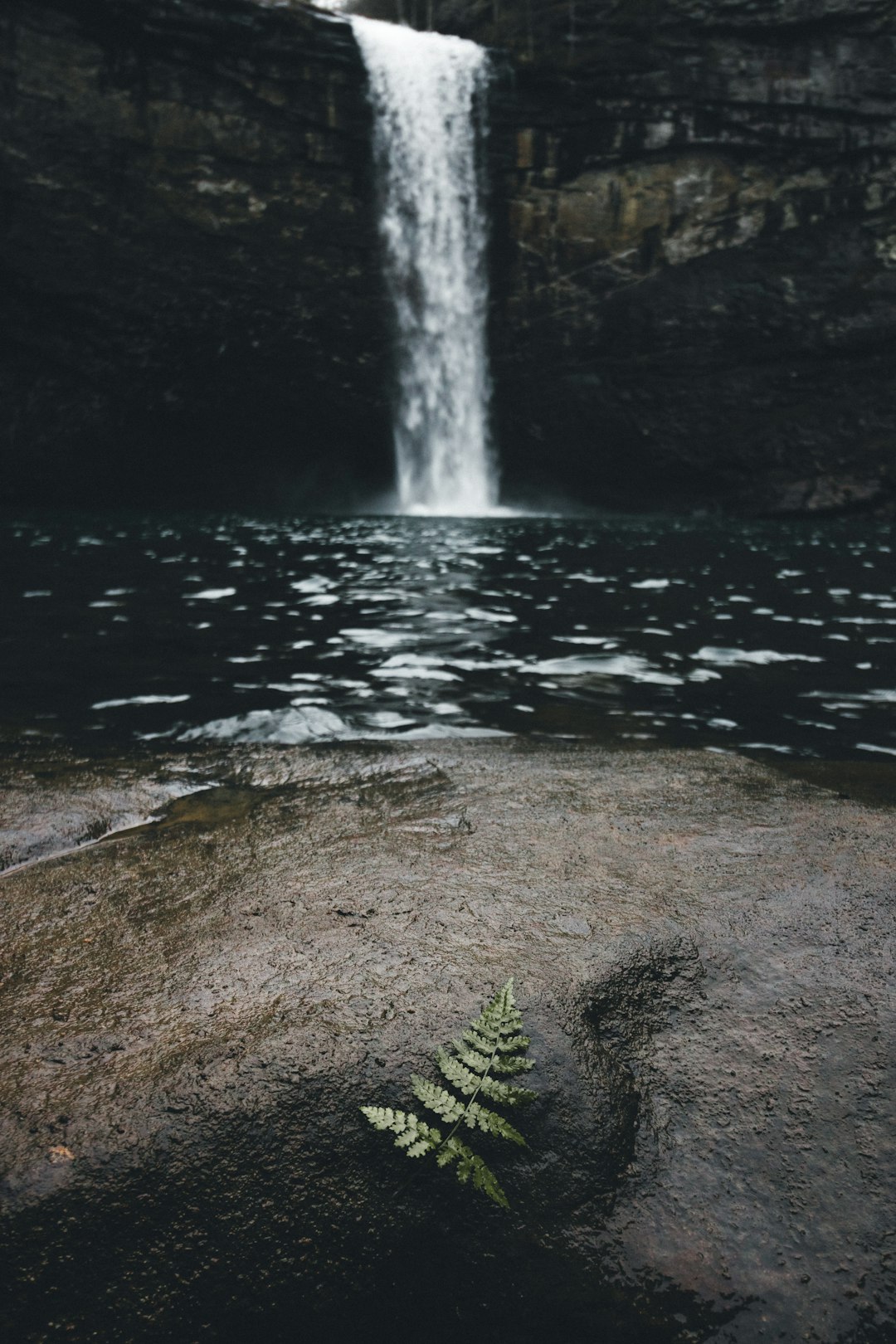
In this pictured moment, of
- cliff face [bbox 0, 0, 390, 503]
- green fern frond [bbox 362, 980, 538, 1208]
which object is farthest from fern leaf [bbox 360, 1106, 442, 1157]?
cliff face [bbox 0, 0, 390, 503]

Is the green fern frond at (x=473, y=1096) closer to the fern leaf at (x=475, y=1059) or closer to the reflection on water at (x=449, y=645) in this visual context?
the fern leaf at (x=475, y=1059)

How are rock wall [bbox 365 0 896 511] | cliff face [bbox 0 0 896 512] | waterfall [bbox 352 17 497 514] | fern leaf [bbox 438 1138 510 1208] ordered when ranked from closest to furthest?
fern leaf [bbox 438 1138 510 1208] < cliff face [bbox 0 0 896 512] < rock wall [bbox 365 0 896 511] < waterfall [bbox 352 17 497 514]

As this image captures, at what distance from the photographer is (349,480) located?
2252 centimetres

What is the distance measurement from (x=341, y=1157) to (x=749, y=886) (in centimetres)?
130

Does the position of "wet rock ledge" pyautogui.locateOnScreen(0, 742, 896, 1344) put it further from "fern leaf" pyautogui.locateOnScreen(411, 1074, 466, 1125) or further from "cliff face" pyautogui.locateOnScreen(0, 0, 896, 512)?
"cliff face" pyautogui.locateOnScreen(0, 0, 896, 512)

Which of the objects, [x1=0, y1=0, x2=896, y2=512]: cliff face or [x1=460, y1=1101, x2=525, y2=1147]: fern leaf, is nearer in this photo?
[x1=460, y1=1101, x2=525, y2=1147]: fern leaf

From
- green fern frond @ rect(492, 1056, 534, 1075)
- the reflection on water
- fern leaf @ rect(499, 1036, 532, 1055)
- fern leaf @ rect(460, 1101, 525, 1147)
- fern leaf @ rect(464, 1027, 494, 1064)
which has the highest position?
fern leaf @ rect(499, 1036, 532, 1055)

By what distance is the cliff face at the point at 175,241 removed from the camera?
52.7ft

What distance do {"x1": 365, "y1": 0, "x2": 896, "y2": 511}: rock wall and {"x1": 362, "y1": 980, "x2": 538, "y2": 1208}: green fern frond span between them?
66.4ft

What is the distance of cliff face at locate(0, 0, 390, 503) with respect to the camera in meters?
16.1

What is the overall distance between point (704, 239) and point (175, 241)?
1145 cm

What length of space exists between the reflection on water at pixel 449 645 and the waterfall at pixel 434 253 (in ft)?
30.2

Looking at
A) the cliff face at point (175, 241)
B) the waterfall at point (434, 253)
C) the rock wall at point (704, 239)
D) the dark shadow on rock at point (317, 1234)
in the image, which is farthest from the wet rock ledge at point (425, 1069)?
the rock wall at point (704, 239)

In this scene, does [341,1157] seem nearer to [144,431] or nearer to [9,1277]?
[9,1277]
